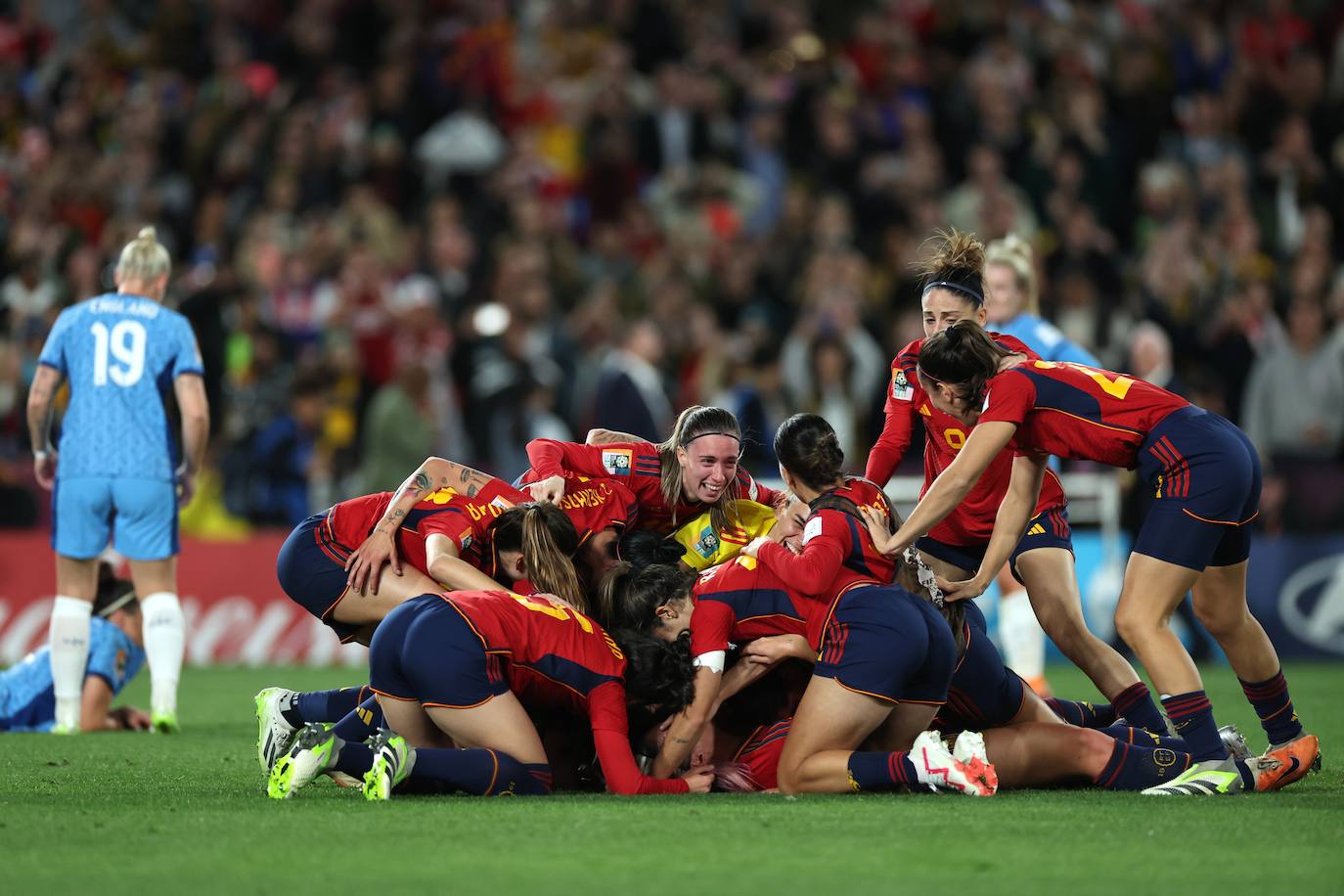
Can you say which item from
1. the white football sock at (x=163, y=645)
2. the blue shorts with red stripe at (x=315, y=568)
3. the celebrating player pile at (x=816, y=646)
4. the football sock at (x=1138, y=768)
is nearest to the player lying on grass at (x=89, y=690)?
the white football sock at (x=163, y=645)

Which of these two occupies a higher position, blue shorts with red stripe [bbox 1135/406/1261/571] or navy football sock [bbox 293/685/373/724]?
blue shorts with red stripe [bbox 1135/406/1261/571]

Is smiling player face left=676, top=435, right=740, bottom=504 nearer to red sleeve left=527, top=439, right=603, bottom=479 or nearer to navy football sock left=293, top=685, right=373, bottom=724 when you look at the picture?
red sleeve left=527, top=439, right=603, bottom=479

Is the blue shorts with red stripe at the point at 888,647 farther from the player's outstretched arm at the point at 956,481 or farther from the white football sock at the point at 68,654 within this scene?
the white football sock at the point at 68,654

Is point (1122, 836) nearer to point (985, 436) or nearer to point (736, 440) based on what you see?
point (985, 436)

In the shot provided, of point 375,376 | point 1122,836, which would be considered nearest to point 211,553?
point 375,376

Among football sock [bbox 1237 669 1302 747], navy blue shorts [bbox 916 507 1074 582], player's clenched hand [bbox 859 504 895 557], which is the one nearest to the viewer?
player's clenched hand [bbox 859 504 895 557]

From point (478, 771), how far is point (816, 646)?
1310mm

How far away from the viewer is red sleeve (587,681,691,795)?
6.09 m

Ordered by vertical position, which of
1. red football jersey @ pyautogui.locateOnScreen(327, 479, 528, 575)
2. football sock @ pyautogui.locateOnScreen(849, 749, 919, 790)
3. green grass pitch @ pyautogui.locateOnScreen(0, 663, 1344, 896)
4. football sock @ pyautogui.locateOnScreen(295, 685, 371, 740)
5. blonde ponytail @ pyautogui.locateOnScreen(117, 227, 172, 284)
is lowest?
green grass pitch @ pyautogui.locateOnScreen(0, 663, 1344, 896)

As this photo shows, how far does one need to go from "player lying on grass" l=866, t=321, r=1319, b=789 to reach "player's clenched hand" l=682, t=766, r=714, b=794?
3.42ft

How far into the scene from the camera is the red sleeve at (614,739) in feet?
20.0

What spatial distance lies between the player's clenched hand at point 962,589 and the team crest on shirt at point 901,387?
1.23m

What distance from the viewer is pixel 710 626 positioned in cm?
633

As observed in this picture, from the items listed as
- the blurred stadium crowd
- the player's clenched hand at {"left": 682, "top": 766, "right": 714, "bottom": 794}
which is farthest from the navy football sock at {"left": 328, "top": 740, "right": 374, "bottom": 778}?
the blurred stadium crowd
